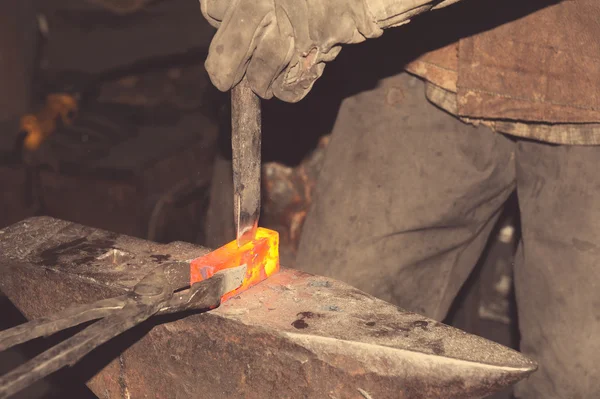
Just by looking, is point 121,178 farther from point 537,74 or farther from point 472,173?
point 537,74

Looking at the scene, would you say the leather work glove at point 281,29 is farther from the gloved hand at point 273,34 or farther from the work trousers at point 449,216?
the work trousers at point 449,216

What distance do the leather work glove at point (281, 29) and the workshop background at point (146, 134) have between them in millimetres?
511

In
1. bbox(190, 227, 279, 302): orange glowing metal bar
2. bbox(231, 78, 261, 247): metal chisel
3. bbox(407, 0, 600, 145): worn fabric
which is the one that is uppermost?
bbox(407, 0, 600, 145): worn fabric

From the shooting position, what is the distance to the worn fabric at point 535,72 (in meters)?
1.82

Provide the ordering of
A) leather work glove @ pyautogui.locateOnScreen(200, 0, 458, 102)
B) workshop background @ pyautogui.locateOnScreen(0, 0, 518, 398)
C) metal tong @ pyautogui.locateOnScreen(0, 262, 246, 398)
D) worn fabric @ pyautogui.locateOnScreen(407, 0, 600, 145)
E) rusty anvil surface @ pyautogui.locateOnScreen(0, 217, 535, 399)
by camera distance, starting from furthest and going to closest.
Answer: workshop background @ pyautogui.locateOnScreen(0, 0, 518, 398) < worn fabric @ pyautogui.locateOnScreen(407, 0, 600, 145) < leather work glove @ pyautogui.locateOnScreen(200, 0, 458, 102) < rusty anvil surface @ pyautogui.locateOnScreen(0, 217, 535, 399) < metal tong @ pyautogui.locateOnScreen(0, 262, 246, 398)

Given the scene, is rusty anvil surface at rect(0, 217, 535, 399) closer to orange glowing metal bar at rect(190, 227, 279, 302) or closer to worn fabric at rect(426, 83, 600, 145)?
orange glowing metal bar at rect(190, 227, 279, 302)

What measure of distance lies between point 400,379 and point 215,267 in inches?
15.8

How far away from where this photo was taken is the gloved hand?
Result: 1.48 m

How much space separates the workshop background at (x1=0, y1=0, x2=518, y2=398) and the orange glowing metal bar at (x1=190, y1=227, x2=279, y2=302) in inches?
26.5

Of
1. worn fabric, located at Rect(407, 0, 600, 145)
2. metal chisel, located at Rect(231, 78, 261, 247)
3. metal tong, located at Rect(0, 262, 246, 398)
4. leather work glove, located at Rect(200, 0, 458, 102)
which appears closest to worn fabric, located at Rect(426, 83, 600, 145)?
worn fabric, located at Rect(407, 0, 600, 145)

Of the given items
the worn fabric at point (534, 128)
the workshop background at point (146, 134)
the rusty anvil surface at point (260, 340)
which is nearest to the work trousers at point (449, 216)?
the worn fabric at point (534, 128)

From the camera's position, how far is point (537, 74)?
1.88m

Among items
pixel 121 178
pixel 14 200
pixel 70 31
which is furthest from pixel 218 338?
pixel 70 31

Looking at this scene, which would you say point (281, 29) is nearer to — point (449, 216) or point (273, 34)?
point (273, 34)
